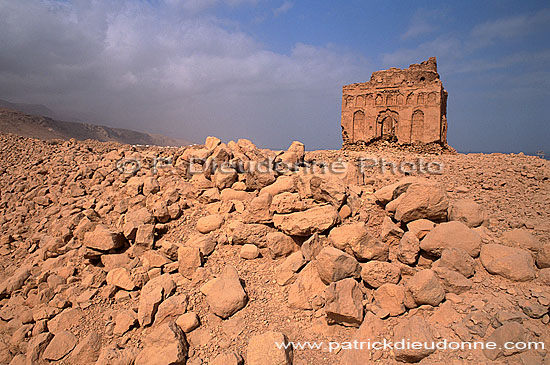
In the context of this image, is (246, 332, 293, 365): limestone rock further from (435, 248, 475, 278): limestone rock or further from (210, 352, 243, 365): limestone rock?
→ (435, 248, 475, 278): limestone rock

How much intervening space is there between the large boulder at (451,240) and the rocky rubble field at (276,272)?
0.02 metres

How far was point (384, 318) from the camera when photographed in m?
2.98

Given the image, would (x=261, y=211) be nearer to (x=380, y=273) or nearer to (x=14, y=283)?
(x=380, y=273)

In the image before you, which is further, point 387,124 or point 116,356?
point 387,124

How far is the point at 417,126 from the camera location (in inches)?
662

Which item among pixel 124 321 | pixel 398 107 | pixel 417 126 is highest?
pixel 398 107

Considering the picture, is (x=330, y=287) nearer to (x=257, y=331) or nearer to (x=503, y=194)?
(x=257, y=331)

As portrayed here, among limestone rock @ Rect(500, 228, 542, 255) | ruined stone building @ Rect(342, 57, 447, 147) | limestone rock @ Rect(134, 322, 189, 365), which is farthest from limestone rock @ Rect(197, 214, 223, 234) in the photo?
ruined stone building @ Rect(342, 57, 447, 147)

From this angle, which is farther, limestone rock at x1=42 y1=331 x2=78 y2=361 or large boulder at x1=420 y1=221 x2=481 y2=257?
limestone rock at x1=42 y1=331 x2=78 y2=361

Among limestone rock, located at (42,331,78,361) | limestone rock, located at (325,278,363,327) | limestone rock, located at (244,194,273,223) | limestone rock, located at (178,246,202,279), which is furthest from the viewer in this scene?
limestone rock, located at (244,194,273,223)

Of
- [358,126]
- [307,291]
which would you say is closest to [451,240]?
[307,291]

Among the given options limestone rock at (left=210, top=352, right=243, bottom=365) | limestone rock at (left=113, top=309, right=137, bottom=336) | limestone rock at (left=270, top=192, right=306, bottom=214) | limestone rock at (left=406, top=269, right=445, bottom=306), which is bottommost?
limestone rock at (left=113, top=309, right=137, bottom=336)

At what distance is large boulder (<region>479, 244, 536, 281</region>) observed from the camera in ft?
10.2

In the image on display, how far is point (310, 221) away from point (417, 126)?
1577 centimetres
